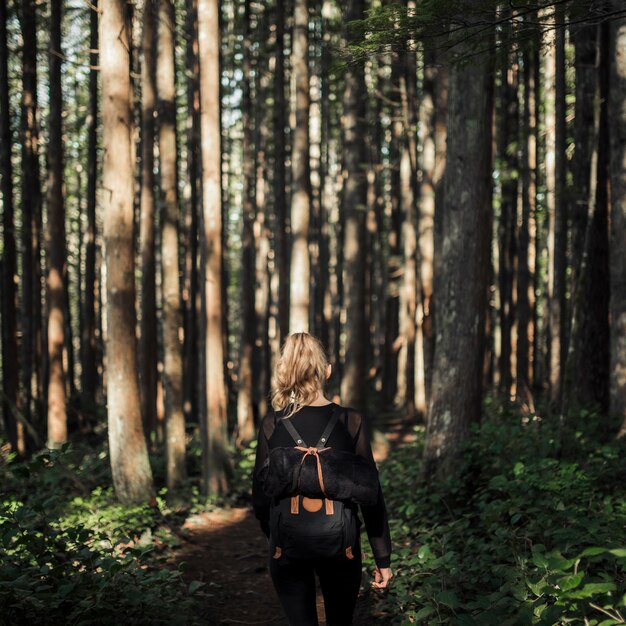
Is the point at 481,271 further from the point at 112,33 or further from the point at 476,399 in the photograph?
the point at 112,33

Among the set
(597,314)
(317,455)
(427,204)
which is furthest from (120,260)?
(427,204)

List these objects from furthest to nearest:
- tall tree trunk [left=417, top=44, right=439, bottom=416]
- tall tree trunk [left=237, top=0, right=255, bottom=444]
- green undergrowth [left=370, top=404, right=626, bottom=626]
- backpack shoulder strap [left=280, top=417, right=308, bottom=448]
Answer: tall tree trunk [left=237, top=0, right=255, bottom=444]
tall tree trunk [left=417, top=44, right=439, bottom=416]
green undergrowth [left=370, top=404, right=626, bottom=626]
backpack shoulder strap [left=280, top=417, right=308, bottom=448]

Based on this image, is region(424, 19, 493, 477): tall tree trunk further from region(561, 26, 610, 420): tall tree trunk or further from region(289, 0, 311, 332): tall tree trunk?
region(289, 0, 311, 332): tall tree trunk

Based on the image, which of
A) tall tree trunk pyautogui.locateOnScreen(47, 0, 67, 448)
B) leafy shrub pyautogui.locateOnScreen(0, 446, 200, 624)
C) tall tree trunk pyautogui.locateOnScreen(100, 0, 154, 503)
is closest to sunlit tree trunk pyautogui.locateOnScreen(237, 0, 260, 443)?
tall tree trunk pyautogui.locateOnScreen(47, 0, 67, 448)

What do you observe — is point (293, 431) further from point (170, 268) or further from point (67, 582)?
point (170, 268)

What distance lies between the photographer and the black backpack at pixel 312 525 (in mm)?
3240

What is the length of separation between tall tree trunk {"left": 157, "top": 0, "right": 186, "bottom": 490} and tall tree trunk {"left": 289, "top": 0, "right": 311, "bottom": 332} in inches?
97.6

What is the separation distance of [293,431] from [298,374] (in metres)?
0.28

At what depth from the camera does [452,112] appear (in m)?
8.91

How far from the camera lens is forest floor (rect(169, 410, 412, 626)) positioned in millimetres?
6258

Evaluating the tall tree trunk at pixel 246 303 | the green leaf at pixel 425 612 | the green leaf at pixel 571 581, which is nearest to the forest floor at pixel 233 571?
the green leaf at pixel 425 612

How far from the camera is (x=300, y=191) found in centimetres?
1380

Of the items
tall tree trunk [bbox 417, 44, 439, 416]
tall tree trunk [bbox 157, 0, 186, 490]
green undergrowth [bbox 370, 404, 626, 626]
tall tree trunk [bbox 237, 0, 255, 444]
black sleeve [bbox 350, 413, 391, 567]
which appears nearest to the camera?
black sleeve [bbox 350, 413, 391, 567]

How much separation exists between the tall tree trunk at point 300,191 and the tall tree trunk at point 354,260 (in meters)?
0.83
